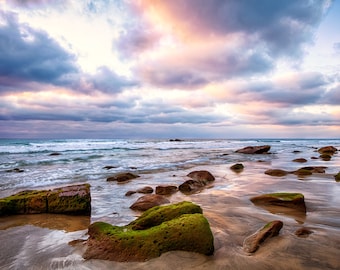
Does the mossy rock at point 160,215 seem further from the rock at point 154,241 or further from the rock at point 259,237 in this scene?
the rock at point 259,237

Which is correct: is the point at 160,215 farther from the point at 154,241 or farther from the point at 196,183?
the point at 196,183

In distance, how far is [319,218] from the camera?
5121 mm

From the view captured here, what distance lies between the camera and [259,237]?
12.9ft

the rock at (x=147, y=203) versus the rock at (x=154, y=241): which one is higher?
the rock at (x=154, y=241)

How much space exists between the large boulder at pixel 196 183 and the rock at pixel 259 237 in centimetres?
415

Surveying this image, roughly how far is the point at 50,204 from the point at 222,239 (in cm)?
426

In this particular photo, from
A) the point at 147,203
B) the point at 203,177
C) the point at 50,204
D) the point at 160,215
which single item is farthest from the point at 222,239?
the point at 203,177

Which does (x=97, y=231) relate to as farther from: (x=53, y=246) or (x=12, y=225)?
(x=12, y=225)

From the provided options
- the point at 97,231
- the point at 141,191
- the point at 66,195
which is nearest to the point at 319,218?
the point at 97,231

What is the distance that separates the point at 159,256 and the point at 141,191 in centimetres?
491

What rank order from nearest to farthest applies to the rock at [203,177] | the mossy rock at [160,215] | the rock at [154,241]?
the rock at [154,241], the mossy rock at [160,215], the rock at [203,177]

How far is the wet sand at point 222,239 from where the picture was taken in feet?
10.7

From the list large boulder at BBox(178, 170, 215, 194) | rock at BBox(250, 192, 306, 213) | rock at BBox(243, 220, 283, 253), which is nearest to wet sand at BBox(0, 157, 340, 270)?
rock at BBox(243, 220, 283, 253)

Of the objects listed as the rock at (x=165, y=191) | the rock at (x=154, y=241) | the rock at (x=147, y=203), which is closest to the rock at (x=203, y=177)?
the rock at (x=165, y=191)
